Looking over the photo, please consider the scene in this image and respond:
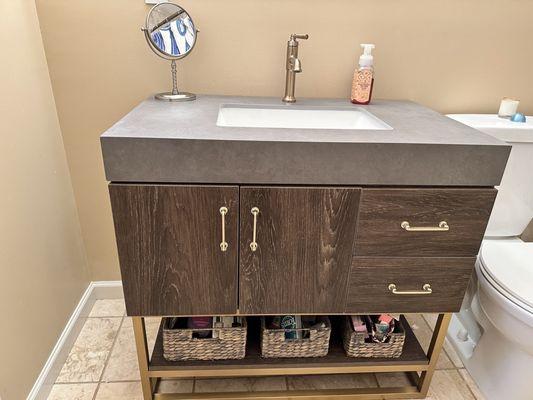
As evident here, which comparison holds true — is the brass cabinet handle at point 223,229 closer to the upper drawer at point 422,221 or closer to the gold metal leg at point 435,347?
the upper drawer at point 422,221

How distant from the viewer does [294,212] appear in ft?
2.88

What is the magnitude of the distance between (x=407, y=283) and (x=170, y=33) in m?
0.96

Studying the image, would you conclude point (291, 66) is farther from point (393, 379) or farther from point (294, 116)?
point (393, 379)

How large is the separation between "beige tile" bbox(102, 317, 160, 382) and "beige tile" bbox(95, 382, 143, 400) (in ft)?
0.06

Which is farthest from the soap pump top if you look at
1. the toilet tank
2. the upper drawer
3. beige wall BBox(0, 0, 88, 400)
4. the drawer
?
beige wall BBox(0, 0, 88, 400)

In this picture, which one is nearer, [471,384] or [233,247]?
[233,247]

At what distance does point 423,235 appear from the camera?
0.93 m

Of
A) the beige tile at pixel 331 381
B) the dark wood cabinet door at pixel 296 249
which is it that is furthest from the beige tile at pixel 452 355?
the dark wood cabinet door at pixel 296 249

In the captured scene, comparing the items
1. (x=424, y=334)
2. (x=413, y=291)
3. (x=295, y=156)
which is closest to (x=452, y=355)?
(x=424, y=334)

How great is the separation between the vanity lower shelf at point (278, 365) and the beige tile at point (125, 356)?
0.19 meters

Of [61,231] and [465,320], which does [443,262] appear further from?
[61,231]

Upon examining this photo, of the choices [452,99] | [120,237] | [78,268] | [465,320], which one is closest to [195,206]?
[120,237]

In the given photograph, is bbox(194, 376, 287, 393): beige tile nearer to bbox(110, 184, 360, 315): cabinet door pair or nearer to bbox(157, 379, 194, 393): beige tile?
bbox(157, 379, 194, 393): beige tile

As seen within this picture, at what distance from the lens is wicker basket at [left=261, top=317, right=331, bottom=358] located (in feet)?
3.64
